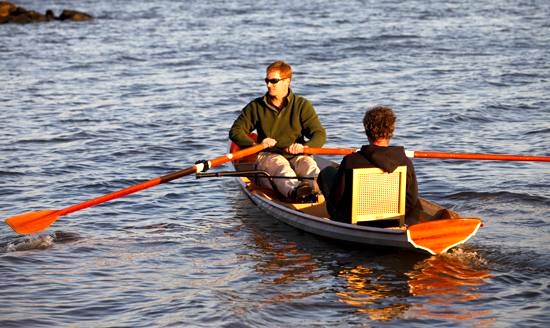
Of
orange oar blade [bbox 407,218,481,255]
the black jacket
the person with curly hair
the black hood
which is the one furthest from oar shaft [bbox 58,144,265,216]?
orange oar blade [bbox 407,218,481,255]

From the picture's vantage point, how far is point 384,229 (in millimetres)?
9453

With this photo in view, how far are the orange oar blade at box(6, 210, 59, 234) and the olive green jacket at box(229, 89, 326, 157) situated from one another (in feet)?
7.45

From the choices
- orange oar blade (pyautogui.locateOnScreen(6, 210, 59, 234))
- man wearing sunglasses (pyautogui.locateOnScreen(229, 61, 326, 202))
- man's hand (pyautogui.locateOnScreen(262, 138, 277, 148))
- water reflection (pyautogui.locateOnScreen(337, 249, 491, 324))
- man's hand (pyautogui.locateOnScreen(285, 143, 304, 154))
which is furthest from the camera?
man wearing sunglasses (pyautogui.locateOnScreen(229, 61, 326, 202))

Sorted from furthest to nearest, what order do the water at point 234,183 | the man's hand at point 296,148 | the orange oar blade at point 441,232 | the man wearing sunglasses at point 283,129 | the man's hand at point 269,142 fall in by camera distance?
the man wearing sunglasses at point 283,129, the man's hand at point 269,142, the man's hand at point 296,148, the orange oar blade at point 441,232, the water at point 234,183

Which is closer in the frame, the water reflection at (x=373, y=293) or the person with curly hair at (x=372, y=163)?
the water reflection at (x=373, y=293)

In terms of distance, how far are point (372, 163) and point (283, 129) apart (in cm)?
245

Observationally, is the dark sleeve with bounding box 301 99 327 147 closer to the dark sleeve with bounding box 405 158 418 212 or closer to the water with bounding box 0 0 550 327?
the water with bounding box 0 0 550 327

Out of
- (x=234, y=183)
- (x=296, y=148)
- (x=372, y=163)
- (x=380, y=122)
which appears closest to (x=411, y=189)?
(x=372, y=163)

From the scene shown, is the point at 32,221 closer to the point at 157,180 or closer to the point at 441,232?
the point at 157,180

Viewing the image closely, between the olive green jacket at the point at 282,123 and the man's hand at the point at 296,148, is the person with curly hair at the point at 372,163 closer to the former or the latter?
the man's hand at the point at 296,148

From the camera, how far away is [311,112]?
11523 millimetres

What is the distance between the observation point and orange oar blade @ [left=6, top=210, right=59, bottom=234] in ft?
34.9

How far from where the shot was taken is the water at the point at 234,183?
8867mm

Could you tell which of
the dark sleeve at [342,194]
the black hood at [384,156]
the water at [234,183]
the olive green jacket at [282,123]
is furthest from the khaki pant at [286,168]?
the black hood at [384,156]
